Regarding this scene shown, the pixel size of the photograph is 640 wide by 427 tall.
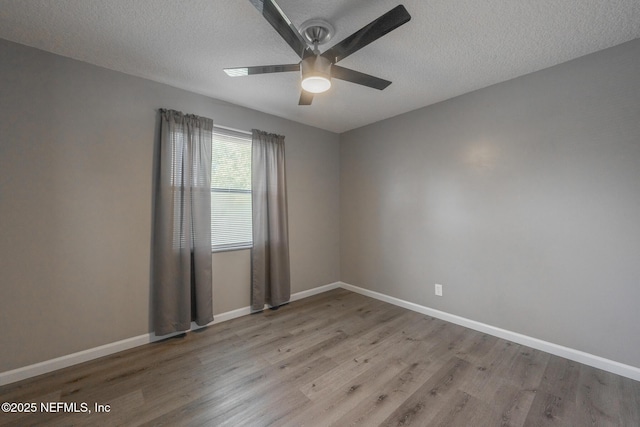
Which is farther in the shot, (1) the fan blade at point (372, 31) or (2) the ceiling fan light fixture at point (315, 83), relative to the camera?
(2) the ceiling fan light fixture at point (315, 83)

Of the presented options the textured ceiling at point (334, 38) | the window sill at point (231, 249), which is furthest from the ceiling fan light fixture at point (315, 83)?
the window sill at point (231, 249)

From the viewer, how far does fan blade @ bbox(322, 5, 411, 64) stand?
51.3 inches

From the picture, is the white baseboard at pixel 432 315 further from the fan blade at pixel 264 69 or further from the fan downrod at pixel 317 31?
the fan downrod at pixel 317 31

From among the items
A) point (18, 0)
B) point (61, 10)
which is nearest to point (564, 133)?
point (61, 10)

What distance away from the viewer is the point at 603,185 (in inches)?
80.4

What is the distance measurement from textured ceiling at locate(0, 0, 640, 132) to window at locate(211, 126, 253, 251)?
2.05 feet

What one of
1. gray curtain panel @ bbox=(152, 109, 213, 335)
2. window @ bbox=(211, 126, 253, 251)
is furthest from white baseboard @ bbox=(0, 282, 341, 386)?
window @ bbox=(211, 126, 253, 251)

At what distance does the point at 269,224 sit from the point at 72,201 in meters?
1.87

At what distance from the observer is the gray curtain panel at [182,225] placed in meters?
2.47

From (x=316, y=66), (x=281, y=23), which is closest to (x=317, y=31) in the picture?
(x=316, y=66)

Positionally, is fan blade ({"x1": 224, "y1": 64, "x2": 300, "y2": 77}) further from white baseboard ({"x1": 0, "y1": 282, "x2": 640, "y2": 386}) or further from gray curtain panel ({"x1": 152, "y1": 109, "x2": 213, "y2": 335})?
white baseboard ({"x1": 0, "y1": 282, "x2": 640, "y2": 386})

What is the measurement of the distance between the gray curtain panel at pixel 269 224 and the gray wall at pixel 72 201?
2.77 feet

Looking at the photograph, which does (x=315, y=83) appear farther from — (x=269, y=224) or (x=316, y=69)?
(x=269, y=224)

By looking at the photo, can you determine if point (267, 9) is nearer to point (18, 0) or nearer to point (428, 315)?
point (18, 0)
